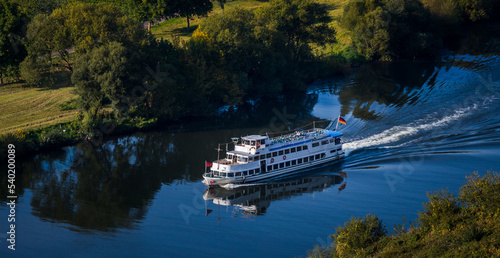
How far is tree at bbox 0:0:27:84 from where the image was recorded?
3327 inches

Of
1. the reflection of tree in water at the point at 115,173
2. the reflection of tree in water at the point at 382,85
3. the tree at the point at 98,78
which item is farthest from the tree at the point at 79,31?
the reflection of tree in water at the point at 382,85

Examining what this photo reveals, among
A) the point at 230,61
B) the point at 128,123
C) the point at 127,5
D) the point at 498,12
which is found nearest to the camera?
the point at 128,123

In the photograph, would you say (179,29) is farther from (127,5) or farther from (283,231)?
(283,231)

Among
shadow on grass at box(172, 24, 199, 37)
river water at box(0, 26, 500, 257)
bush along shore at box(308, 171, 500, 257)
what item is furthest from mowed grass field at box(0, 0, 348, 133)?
bush along shore at box(308, 171, 500, 257)

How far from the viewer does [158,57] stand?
77.6 m

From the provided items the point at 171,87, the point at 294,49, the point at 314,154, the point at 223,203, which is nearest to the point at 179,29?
the point at 294,49

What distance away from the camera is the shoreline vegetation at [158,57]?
72.3 m

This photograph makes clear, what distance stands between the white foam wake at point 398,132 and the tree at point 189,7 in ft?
195

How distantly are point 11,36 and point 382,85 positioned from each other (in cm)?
6600

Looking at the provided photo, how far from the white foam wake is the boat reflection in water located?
8.02m

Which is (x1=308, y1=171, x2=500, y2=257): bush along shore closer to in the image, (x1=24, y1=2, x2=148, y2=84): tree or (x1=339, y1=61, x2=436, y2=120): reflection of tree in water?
(x1=339, y1=61, x2=436, y2=120): reflection of tree in water

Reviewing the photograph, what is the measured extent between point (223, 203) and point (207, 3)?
242 ft

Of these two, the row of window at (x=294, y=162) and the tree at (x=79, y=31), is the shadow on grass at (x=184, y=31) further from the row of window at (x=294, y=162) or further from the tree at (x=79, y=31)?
the row of window at (x=294, y=162)

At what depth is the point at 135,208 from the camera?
4969cm
